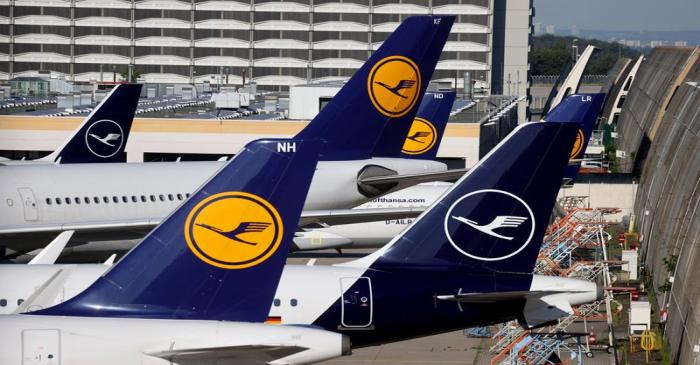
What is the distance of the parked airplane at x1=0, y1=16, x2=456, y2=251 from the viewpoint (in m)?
37.9

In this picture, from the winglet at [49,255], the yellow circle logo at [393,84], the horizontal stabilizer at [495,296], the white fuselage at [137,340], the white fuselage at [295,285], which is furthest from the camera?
→ the yellow circle logo at [393,84]

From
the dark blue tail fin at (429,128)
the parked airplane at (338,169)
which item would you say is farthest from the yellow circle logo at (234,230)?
the dark blue tail fin at (429,128)

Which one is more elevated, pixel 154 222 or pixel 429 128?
pixel 429 128

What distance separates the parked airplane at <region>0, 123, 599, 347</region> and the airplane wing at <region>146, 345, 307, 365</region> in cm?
506

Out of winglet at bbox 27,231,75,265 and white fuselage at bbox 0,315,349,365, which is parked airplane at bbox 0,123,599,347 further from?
white fuselage at bbox 0,315,349,365

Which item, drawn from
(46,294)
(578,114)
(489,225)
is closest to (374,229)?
(578,114)

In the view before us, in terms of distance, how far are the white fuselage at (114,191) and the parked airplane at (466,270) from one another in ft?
44.4

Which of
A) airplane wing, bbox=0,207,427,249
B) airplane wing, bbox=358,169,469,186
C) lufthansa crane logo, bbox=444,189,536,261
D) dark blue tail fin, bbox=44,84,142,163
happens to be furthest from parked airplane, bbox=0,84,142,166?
lufthansa crane logo, bbox=444,189,536,261

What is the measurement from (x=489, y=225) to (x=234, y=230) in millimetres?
5871

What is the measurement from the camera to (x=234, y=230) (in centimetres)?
1820

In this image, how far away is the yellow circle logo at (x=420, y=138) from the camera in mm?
54594

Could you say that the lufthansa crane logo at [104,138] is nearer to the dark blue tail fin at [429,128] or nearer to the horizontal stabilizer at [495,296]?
the dark blue tail fin at [429,128]

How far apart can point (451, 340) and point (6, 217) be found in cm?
1290

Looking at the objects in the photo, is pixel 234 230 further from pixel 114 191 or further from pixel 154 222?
pixel 114 191
